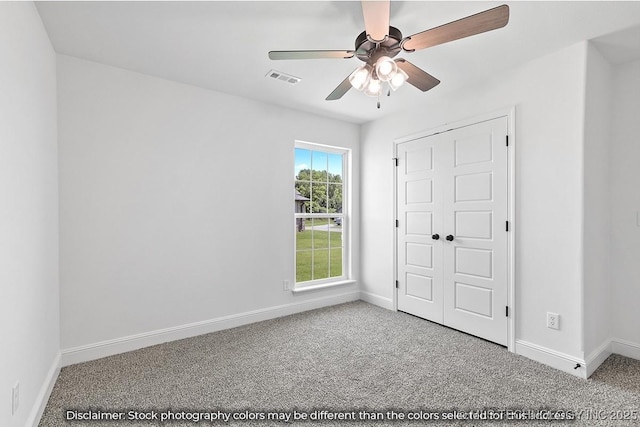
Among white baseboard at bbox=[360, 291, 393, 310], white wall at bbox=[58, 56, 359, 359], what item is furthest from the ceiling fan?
white baseboard at bbox=[360, 291, 393, 310]

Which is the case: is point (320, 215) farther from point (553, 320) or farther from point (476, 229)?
point (553, 320)

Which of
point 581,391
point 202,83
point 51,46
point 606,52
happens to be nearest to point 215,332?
point 202,83

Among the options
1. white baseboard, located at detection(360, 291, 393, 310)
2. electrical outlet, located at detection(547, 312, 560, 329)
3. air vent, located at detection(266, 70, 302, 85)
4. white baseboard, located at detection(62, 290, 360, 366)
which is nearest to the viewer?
electrical outlet, located at detection(547, 312, 560, 329)

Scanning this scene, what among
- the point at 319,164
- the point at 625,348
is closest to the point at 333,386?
the point at 625,348

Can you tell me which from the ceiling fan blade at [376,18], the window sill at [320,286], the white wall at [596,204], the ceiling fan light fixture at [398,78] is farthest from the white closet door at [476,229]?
the ceiling fan blade at [376,18]

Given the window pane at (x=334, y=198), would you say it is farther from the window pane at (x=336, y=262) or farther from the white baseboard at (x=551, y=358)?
the white baseboard at (x=551, y=358)

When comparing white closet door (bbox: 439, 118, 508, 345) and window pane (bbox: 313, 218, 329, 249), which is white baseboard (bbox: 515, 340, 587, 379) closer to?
white closet door (bbox: 439, 118, 508, 345)

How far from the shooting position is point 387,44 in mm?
1886

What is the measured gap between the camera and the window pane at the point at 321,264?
4.05 metres

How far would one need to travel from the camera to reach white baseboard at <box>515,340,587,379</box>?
2318mm

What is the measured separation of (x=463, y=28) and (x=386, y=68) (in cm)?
42

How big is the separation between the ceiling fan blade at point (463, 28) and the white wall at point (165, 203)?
2.08m

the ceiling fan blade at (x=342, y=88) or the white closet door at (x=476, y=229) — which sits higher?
the ceiling fan blade at (x=342, y=88)

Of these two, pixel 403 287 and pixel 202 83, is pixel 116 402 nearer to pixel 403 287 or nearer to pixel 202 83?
pixel 202 83
